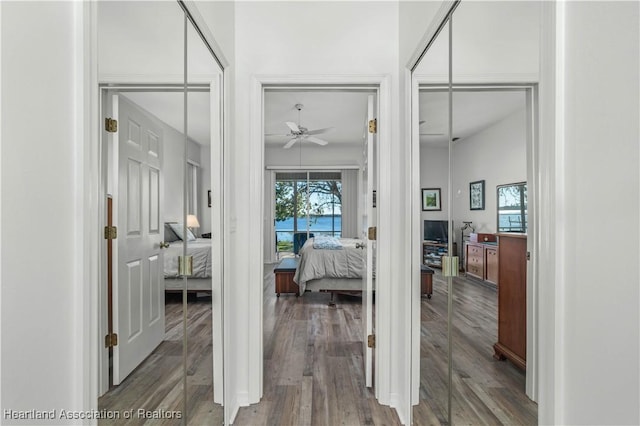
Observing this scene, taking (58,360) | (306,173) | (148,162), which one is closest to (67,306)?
(58,360)

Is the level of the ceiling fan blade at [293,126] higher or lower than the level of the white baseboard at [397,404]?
higher

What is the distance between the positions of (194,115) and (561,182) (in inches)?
56.1

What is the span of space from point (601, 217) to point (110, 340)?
47.4 inches

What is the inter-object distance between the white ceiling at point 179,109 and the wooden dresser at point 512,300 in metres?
1.20

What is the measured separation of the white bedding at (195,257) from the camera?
1295 mm

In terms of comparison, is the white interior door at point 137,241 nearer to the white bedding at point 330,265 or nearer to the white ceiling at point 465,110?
the white ceiling at point 465,110

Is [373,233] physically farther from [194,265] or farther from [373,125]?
[194,265]

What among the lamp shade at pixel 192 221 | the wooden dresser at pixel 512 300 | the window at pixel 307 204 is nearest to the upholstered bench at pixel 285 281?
the window at pixel 307 204

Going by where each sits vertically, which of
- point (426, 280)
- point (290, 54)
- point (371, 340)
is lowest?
point (371, 340)

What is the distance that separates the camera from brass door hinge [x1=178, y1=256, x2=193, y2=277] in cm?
139

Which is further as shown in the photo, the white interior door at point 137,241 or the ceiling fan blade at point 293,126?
the ceiling fan blade at point 293,126

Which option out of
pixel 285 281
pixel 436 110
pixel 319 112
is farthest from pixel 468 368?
pixel 319 112

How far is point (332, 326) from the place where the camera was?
11.6 feet

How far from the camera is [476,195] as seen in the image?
118cm
